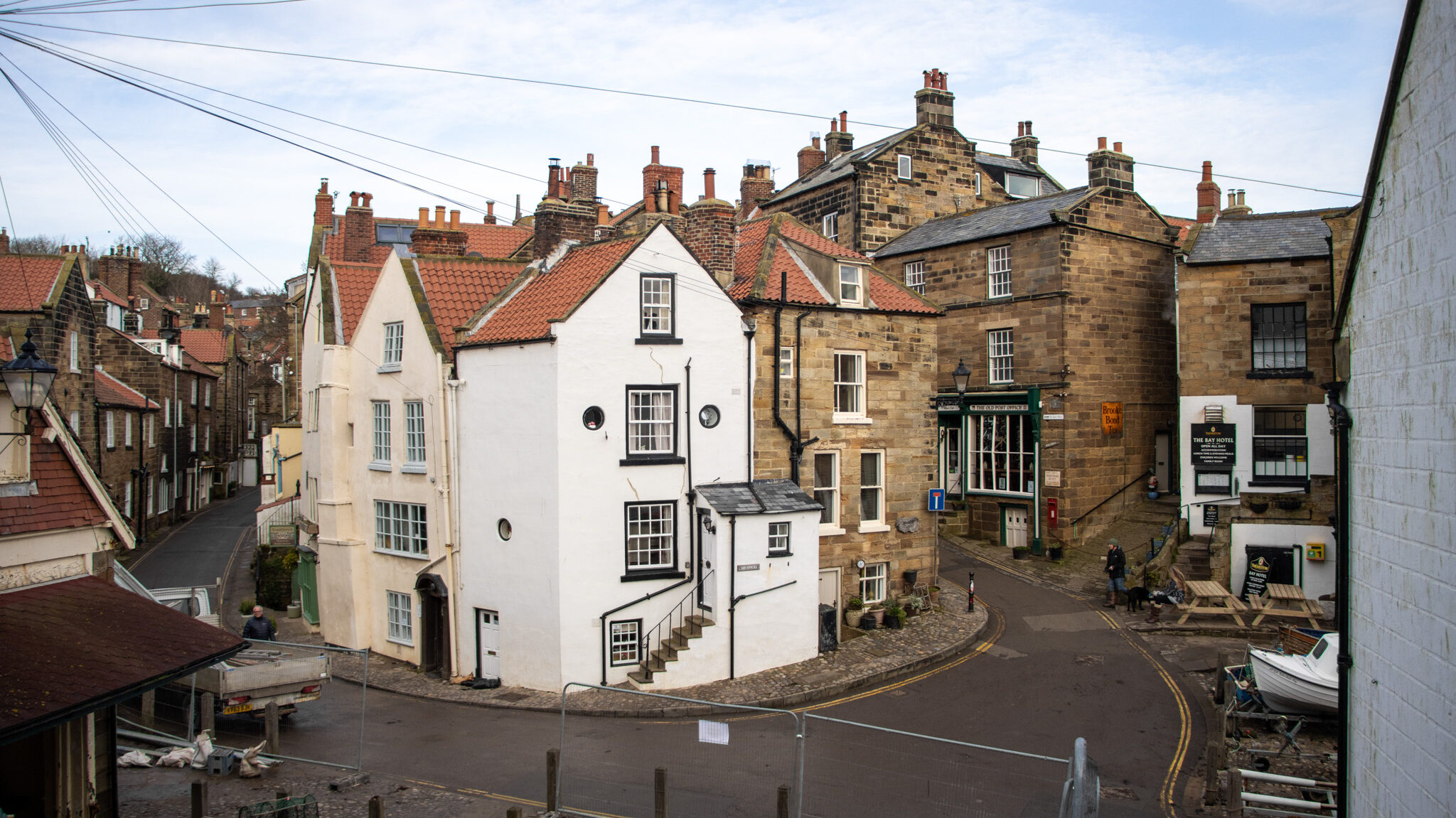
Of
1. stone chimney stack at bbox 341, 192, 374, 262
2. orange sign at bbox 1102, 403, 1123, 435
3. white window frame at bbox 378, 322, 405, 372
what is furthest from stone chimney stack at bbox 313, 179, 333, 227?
orange sign at bbox 1102, 403, 1123, 435

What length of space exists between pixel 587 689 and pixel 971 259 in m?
20.2

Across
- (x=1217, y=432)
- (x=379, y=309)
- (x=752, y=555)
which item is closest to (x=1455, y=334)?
(x=752, y=555)

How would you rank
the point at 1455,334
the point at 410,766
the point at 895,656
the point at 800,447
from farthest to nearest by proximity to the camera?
the point at 800,447 < the point at 895,656 < the point at 410,766 < the point at 1455,334

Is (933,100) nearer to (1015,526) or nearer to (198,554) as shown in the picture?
(1015,526)

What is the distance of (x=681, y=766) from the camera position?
45.3 feet

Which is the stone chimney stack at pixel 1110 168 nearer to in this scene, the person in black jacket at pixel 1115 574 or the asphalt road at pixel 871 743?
the person in black jacket at pixel 1115 574

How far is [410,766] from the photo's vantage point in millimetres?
15125

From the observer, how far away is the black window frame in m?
20.3

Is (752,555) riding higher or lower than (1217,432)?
lower

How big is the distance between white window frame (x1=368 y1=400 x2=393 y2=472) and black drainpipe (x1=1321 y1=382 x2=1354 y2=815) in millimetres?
19862

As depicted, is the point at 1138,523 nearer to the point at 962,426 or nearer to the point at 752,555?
the point at 962,426

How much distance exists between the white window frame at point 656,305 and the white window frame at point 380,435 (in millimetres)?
7671

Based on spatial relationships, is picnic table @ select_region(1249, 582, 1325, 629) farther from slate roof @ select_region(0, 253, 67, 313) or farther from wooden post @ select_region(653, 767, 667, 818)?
slate roof @ select_region(0, 253, 67, 313)

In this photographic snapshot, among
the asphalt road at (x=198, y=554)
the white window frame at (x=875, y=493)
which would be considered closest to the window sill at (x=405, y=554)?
the asphalt road at (x=198, y=554)
